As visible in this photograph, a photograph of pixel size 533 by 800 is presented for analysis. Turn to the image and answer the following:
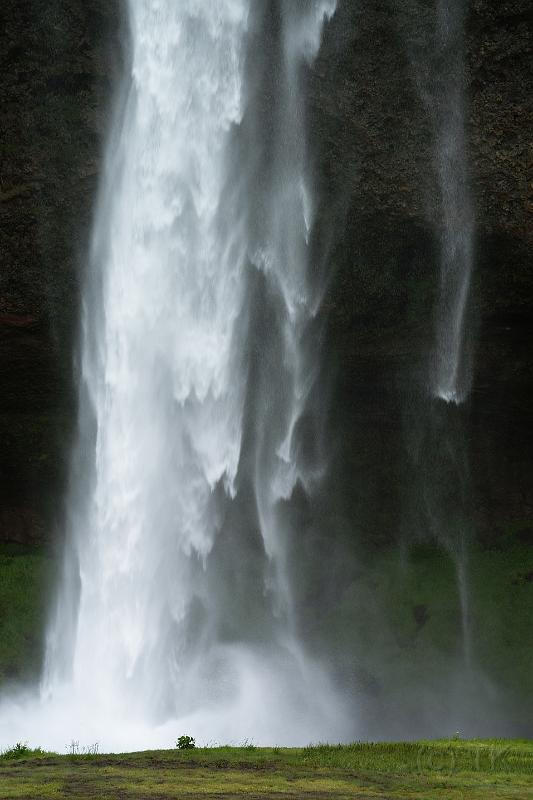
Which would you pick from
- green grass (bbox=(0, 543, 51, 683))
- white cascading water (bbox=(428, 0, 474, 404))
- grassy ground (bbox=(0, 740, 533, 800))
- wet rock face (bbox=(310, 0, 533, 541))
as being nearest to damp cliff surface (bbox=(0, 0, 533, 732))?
wet rock face (bbox=(310, 0, 533, 541))

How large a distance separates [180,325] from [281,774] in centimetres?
1197

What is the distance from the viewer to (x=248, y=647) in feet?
75.7

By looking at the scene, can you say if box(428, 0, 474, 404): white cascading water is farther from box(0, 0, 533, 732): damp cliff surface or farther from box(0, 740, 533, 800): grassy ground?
box(0, 740, 533, 800): grassy ground

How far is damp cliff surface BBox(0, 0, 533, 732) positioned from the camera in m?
20.2

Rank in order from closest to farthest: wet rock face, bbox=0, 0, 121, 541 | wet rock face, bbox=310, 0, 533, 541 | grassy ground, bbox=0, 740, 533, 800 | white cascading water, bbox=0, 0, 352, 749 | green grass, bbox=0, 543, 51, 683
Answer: grassy ground, bbox=0, 740, 533, 800, wet rock face, bbox=310, 0, 533, 541, white cascading water, bbox=0, 0, 352, 749, wet rock face, bbox=0, 0, 121, 541, green grass, bbox=0, 543, 51, 683

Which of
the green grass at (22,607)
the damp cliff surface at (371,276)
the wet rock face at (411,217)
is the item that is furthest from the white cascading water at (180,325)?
the green grass at (22,607)

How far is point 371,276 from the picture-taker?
71.5ft

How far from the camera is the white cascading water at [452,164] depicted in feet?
65.8

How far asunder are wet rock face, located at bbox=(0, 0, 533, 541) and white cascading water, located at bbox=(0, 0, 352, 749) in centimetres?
62

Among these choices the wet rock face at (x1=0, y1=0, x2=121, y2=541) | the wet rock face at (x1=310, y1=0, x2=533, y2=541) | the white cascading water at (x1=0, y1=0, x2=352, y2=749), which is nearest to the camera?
the wet rock face at (x1=310, y1=0, x2=533, y2=541)

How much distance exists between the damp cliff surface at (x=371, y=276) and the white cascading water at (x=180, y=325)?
69cm

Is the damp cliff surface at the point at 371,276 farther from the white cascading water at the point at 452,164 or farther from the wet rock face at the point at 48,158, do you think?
the white cascading water at the point at 452,164

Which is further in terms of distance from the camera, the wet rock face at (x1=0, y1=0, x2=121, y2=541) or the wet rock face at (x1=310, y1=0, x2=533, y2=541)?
the wet rock face at (x1=0, y1=0, x2=121, y2=541)

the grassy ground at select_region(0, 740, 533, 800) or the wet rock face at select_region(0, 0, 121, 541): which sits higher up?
the wet rock face at select_region(0, 0, 121, 541)
